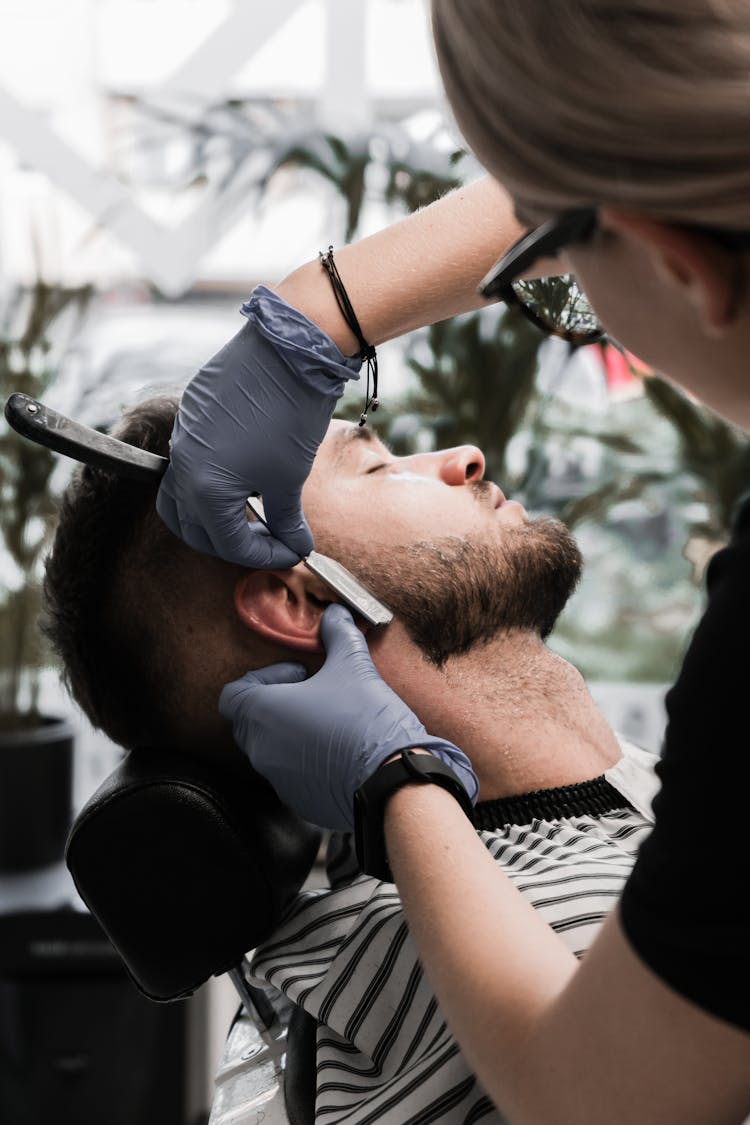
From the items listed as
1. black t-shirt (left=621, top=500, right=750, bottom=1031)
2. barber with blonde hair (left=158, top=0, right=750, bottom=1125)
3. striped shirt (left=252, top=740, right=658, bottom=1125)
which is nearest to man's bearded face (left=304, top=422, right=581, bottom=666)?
striped shirt (left=252, top=740, right=658, bottom=1125)

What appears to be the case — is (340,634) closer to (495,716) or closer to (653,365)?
(495,716)

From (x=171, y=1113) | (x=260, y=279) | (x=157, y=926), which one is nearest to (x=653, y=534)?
(x=260, y=279)

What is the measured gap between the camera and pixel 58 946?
2047 millimetres

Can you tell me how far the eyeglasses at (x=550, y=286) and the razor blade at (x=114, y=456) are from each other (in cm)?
36

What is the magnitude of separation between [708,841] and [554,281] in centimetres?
64

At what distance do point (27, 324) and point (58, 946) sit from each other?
1242 millimetres

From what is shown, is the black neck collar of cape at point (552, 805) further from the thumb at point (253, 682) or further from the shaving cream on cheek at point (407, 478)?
the shaving cream on cheek at point (407, 478)

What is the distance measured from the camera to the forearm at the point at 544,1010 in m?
0.65

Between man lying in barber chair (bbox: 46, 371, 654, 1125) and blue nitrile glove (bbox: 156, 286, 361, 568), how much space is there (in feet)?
0.39

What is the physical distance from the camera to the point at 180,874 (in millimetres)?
1072

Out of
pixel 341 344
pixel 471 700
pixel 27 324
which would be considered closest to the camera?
pixel 341 344

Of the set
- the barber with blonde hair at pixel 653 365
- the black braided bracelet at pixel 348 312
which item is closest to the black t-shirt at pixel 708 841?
the barber with blonde hair at pixel 653 365

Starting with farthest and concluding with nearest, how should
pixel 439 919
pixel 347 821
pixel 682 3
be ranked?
pixel 347 821 < pixel 439 919 < pixel 682 3

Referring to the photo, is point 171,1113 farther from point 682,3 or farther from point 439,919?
point 682,3
